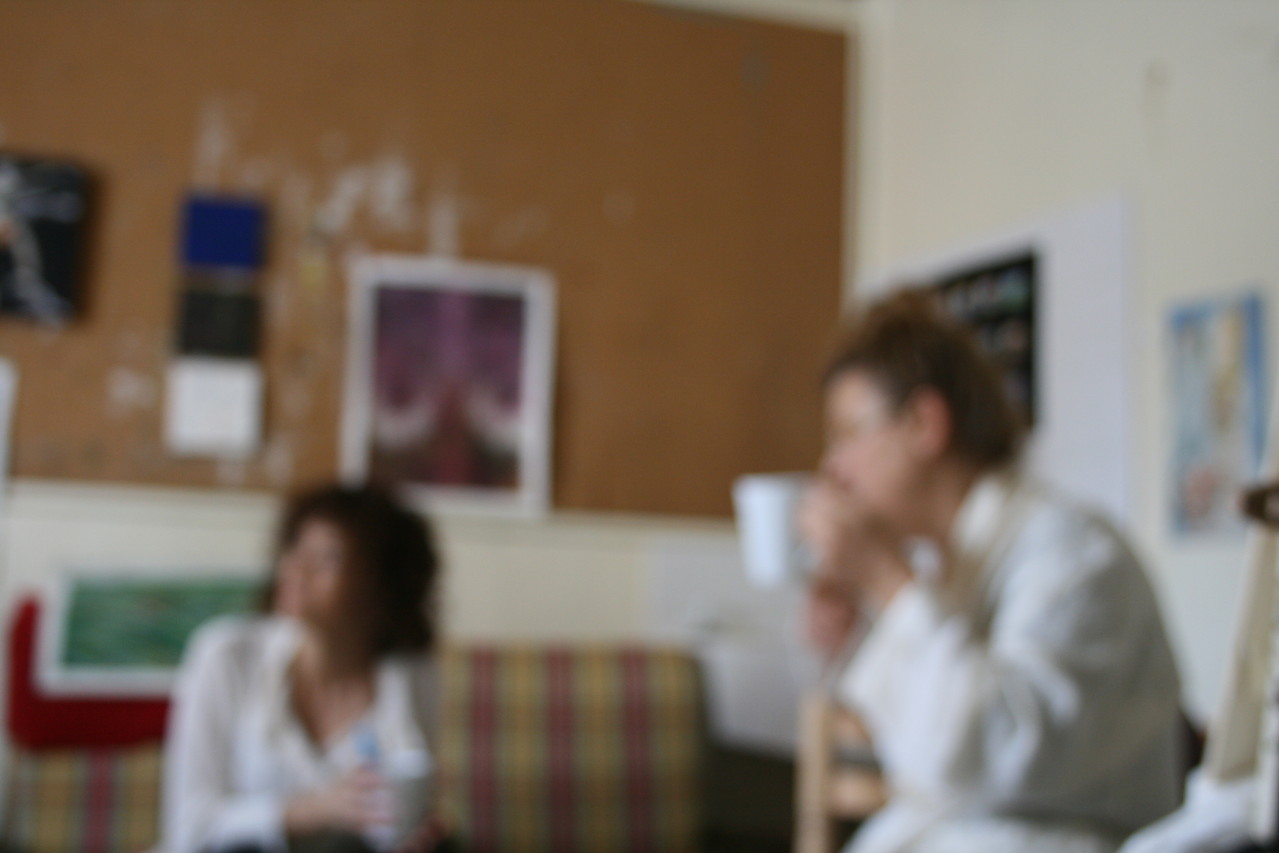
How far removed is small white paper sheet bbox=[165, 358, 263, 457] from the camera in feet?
7.48

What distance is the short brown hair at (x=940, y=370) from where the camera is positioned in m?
1.11

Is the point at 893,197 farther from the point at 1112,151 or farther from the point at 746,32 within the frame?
the point at 1112,151

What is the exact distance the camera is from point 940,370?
1.12 metres

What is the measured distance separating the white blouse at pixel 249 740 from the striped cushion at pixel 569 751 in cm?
28

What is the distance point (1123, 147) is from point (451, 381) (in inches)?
57.0

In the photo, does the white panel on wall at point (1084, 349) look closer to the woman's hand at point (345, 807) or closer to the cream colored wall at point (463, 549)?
the cream colored wall at point (463, 549)

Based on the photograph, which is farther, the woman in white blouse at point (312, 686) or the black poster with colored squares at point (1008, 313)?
the black poster with colored squares at point (1008, 313)

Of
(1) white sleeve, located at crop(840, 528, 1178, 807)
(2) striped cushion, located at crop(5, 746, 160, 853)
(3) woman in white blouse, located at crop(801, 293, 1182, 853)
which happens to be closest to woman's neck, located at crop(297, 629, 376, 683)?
(2) striped cushion, located at crop(5, 746, 160, 853)

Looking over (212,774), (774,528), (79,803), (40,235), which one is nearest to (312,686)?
(212,774)

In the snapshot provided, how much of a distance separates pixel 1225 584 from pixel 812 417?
108 centimetres

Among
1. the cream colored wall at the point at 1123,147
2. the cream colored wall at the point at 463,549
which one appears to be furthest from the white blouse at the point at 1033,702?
the cream colored wall at the point at 463,549

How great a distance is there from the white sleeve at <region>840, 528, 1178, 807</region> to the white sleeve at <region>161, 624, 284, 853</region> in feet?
3.18

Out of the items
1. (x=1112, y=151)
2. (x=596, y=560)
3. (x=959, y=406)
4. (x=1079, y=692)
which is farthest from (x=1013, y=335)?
(x=1079, y=692)

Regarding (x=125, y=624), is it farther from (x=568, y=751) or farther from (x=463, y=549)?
(x=568, y=751)
